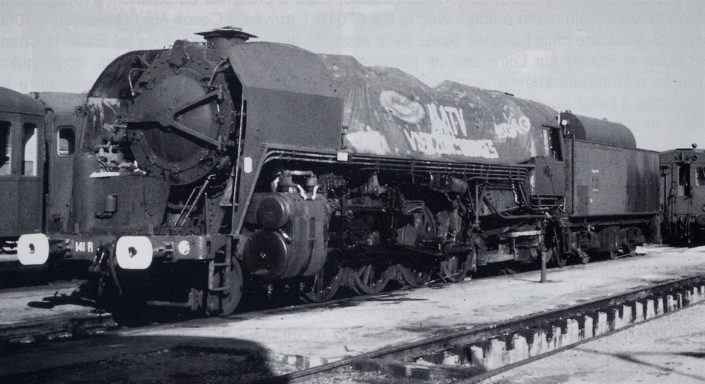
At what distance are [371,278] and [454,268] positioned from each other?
8.57ft

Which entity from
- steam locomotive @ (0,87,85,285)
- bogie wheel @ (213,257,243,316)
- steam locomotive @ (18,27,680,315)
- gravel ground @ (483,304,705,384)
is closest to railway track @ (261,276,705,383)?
gravel ground @ (483,304,705,384)

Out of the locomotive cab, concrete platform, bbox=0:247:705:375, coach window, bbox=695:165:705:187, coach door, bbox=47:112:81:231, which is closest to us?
concrete platform, bbox=0:247:705:375

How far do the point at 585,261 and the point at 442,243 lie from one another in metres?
7.85

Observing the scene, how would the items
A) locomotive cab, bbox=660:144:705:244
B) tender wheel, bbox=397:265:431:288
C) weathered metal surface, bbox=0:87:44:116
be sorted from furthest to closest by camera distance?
1. locomotive cab, bbox=660:144:705:244
2. weathered metal surface, bbox=0:87:44:116
3. tender wheel, bbox=397:265:431:288

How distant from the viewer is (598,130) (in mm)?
21109

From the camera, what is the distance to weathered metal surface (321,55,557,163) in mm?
12250

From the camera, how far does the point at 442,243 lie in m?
14.1

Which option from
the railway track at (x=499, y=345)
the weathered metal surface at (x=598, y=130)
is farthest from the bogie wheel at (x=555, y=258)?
the railway track at (x=499, y=345)

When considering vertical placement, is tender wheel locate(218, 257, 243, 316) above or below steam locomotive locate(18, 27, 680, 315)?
below

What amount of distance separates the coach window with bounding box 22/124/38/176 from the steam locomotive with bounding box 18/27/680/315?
12.9 ft

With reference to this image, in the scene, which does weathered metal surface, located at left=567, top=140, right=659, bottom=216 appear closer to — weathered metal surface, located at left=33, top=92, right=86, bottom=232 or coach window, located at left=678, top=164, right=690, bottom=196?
coach window, located at left=678, top=164, right=690, bottom=196

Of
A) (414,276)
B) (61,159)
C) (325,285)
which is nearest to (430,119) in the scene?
(414,276)

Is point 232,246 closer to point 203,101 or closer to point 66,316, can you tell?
point 203,101

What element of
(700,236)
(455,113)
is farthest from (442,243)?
(700,236)
